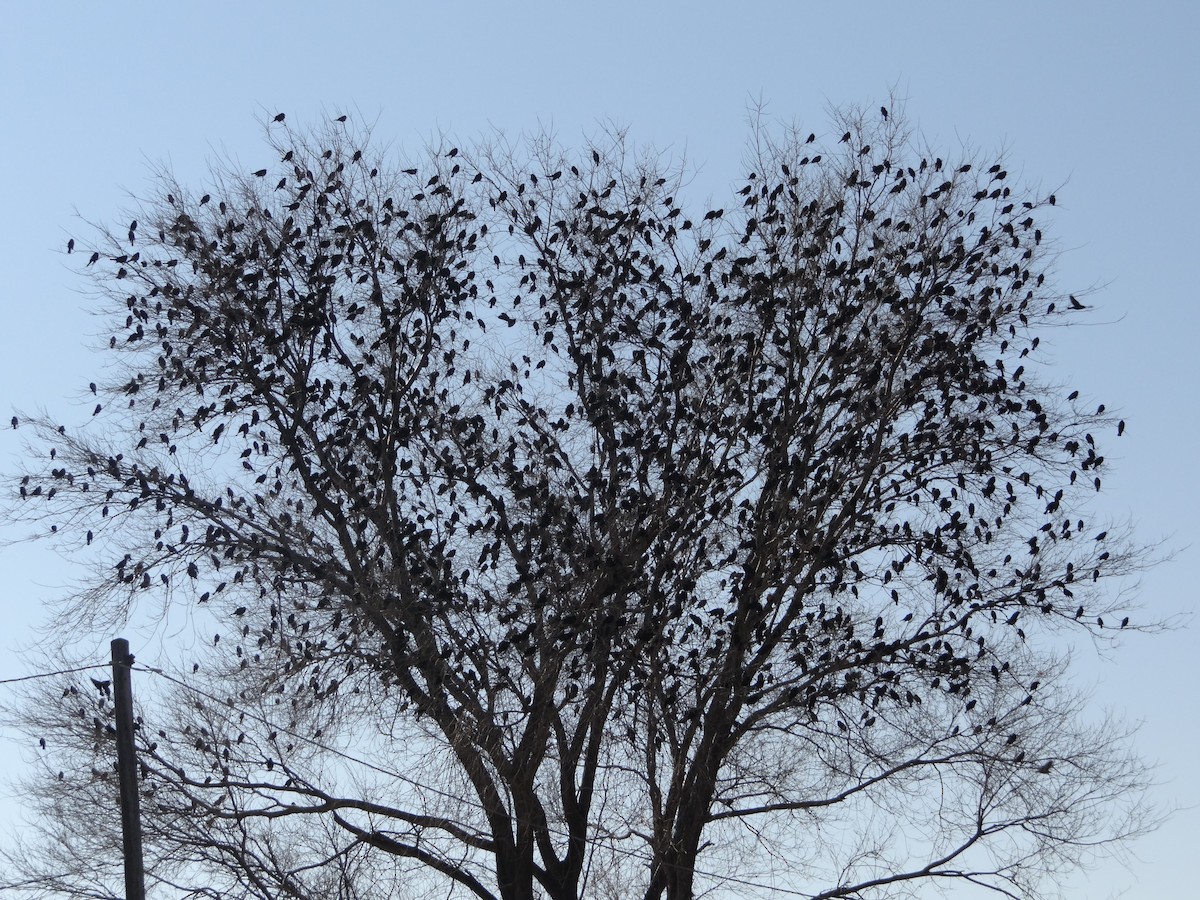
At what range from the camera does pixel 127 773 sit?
11.0 meters

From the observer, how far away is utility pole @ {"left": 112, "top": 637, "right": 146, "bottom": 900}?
10844mm

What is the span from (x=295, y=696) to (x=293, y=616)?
2.57ft

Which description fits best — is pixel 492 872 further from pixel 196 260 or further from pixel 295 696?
pixel 196 260

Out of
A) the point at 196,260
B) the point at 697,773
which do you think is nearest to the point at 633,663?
the point at 697,773

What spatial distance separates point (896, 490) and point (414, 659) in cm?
503

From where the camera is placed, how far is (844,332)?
15875 mm

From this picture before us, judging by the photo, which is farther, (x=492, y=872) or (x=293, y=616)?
(x=492, y=872)

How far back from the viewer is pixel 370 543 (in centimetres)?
1634

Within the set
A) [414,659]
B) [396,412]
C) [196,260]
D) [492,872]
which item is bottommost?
[492,872]

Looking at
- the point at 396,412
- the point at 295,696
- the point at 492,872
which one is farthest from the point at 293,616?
the point at 492,872

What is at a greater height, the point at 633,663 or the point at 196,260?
the point at 196,260

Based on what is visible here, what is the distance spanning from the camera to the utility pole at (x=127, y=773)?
35.6 ft

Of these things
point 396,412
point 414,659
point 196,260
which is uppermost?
point 196,260

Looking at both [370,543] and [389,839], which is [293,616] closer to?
[370,543]
